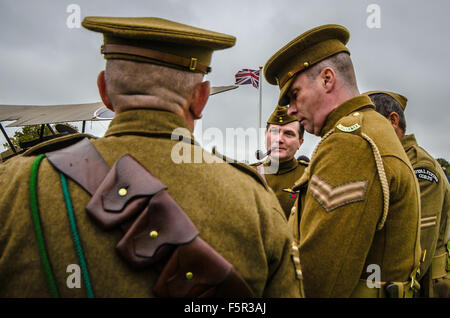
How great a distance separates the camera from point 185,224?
41.7 inches

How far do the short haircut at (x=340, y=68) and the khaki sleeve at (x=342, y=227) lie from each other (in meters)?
0.71

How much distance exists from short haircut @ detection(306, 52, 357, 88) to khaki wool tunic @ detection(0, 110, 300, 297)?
1284 millimetres

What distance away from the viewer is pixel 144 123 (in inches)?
50.7

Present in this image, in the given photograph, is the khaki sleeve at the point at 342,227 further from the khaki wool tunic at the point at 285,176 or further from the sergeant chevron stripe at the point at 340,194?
the khaki wool tunic at the point at 285,176

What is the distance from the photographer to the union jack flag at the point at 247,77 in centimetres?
1413

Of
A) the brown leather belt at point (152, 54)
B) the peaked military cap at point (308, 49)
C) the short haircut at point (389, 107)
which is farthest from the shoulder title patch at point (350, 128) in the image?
the short haircut at point (389, 107)

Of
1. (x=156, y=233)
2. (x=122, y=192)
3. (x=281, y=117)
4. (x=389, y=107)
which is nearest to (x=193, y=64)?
(x=122, y=192)

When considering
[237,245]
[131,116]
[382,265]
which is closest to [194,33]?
[131,116]

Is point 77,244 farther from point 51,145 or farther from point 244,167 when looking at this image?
point 244,167

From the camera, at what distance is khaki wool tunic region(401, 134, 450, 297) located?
3.11m

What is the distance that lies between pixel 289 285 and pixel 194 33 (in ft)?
3.90

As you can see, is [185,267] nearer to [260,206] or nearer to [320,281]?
[260,206]

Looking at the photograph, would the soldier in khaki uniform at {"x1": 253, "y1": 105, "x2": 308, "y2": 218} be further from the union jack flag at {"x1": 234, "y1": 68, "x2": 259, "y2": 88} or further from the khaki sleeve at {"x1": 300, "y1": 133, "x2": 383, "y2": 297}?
the union jack flag at {"x1": 234, "y1": 68, "x2": 259, "y2": 88}
